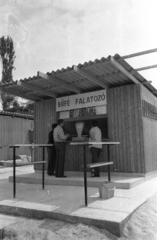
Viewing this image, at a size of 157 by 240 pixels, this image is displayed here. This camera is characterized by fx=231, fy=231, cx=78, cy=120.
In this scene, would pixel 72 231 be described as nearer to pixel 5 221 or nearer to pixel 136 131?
pixel 5 221

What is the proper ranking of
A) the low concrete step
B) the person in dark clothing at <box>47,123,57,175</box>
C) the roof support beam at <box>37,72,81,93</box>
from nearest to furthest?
the low concrete step, the roof support beam at <box>37,72,81,93</box>, the person in dark clothing at <box>47,123,57,175</box>

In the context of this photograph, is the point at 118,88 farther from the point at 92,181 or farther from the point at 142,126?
the point at 92,181

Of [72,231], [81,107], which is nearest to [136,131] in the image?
[81,107]

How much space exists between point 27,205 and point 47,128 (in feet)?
14.1

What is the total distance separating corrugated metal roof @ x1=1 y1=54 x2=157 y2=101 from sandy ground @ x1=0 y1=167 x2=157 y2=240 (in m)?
3.37

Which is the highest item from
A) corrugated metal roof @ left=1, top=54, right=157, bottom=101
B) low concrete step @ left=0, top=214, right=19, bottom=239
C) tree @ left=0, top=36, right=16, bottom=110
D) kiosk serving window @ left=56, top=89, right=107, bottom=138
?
tree @ left=0, top=36, right=16, bottom=110

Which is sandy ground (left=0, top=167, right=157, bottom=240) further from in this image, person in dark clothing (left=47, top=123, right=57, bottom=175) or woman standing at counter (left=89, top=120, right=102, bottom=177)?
person in dark clothing (left=47, top=123, right=57, bottom=175)

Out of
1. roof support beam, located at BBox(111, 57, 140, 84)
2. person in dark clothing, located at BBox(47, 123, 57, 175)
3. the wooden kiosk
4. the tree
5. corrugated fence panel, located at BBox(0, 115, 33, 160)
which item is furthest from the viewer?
the tree

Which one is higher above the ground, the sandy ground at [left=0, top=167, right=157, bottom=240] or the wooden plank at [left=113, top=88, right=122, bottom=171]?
the wooden plank at [left=113, top=88, right=122, bottom=171]

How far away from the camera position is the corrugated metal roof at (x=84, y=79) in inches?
220

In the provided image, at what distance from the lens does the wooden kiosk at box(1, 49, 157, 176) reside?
20.1ft

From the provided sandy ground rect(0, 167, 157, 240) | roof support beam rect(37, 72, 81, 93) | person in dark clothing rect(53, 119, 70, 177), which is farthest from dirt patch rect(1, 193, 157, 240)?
roof support beam rect(37, 72, 81, 93)

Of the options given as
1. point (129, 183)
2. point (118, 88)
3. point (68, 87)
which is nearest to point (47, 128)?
point (68, 87)

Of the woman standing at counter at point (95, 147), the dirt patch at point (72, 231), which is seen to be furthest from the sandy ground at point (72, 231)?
the woman standing at counter at point (95, 147)
